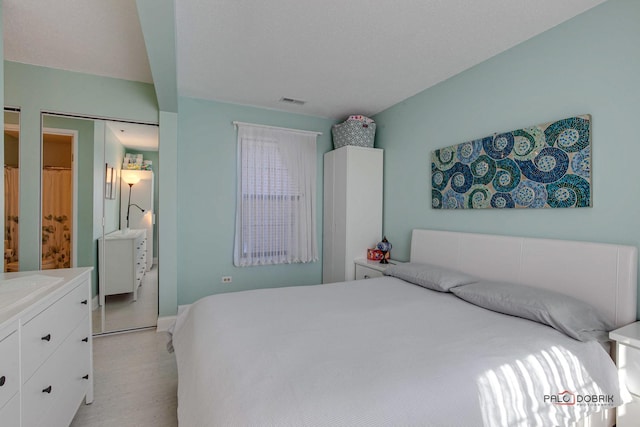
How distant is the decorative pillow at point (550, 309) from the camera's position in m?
1.54

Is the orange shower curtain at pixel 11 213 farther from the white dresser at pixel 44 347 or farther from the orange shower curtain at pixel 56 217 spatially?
the white dresser at pixel 44 347

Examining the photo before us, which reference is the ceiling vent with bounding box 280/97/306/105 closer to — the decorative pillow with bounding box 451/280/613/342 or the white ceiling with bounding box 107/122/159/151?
the white ceiling with bounding box 107/122/159/151

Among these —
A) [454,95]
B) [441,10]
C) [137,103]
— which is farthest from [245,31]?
[454,95]

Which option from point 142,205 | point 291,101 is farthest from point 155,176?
point 291,101

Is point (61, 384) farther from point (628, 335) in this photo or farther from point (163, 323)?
point (628, 335)

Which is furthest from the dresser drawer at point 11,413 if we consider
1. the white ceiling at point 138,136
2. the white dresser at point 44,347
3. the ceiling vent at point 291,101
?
the ceiling vent at point 291,101

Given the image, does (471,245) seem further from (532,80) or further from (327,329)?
(327,329)

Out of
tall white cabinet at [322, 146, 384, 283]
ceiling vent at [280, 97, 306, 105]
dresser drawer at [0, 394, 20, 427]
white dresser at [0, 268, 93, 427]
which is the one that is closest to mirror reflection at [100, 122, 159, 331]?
white dresser at [0, 268, 93, 427]

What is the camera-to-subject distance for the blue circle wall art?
1.89 meters

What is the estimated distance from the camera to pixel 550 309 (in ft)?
5.23

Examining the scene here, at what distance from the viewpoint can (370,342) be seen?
4.60 ft

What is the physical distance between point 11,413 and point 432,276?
2.41 metres

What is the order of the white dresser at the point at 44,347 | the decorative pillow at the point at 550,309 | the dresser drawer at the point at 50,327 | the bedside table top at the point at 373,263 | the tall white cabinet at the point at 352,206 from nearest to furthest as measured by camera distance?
the white dresser at the point at 44,347 → the dresser drawer at the point at 50,327 → the decorative pillow at the point at 550,309 → the bedside table top at the point at 373,263 → the tall white cabinet at the point at 352,206

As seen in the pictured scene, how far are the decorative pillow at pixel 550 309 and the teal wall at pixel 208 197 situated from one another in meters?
2.62
